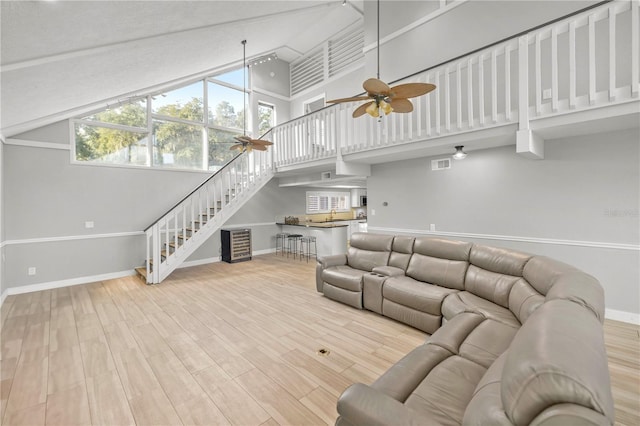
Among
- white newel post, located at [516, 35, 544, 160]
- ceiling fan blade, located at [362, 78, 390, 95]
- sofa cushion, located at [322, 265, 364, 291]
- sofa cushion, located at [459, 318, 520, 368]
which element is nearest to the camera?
sofa cushion, located at [459, 318, 520, 368]

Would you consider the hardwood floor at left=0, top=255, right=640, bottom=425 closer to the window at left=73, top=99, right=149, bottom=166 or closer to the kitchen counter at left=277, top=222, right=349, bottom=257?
the kitchen counter at left=277, top=222, right=349, bottom=257

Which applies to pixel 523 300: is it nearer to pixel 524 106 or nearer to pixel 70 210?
pixel 524 106

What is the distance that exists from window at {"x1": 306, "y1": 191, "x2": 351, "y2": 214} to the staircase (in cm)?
265

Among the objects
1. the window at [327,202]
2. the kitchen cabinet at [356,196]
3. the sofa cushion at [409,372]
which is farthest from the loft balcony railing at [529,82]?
the kitchen cabinet at [356,196]

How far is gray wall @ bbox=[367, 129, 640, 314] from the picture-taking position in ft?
11.2

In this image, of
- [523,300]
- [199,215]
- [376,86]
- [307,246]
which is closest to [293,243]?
[307,246]

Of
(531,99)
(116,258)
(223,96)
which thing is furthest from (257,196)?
(531,99)

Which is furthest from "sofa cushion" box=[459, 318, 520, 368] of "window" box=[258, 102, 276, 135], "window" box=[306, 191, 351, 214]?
"window" box=[258, 102, 276, 135]

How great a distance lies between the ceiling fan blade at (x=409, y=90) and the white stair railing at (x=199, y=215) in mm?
3880

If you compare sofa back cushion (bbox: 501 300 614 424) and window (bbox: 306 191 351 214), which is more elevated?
window (bbox: 306 191 351 214)

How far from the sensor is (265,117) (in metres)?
8.77

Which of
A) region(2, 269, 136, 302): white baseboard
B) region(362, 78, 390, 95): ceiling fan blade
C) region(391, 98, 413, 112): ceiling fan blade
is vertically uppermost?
region(362, 78, 390, 95): ceiling fan blade

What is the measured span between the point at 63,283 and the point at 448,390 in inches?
270

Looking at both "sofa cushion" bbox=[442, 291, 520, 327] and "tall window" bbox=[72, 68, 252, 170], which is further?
"tall window" bbox=[72, 68, 252, 170]
